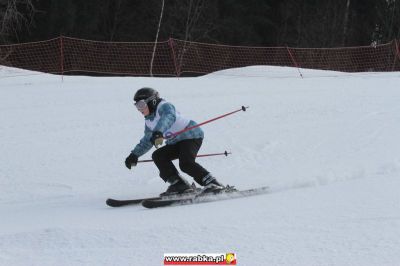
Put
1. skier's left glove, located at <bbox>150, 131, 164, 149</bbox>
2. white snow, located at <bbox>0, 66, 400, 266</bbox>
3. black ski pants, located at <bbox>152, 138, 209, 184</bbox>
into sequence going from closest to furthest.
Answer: white snow, located at <bbox>0, 66, 400, 266</bbox>, skier's left glove, located at <bbox>150, 131, 164, 149</bbox>, black ski pants, located at <bbox>152, 138, 209, 184</bbox>

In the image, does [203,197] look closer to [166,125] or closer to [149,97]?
[166,125]

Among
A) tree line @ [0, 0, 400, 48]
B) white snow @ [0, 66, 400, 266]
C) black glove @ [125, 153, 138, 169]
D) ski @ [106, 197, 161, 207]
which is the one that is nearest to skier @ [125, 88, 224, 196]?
black glove @ [125, 153, 138, 169]

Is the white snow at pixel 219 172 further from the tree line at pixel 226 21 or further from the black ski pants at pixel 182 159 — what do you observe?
the tree line at pixel 226 21

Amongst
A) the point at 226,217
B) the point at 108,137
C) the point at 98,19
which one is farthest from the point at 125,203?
the point at 98,19

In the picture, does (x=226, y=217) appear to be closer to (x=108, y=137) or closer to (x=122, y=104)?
(x=108, y=137)

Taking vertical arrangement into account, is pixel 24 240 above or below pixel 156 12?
below

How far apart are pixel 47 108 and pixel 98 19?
17.4 meters

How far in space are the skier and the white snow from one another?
433 mm

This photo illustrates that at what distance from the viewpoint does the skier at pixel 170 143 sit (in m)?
6.07

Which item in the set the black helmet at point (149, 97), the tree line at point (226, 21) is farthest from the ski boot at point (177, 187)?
the tree line at point (226, 21)

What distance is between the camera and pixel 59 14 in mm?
26531

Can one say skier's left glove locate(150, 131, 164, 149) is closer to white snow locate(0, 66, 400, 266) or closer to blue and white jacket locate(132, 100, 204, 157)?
blue and white jacket locate(132, 100, 204, 157)

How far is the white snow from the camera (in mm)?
4227

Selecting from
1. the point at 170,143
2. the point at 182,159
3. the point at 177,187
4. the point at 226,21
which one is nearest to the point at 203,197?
the point at 177,187
